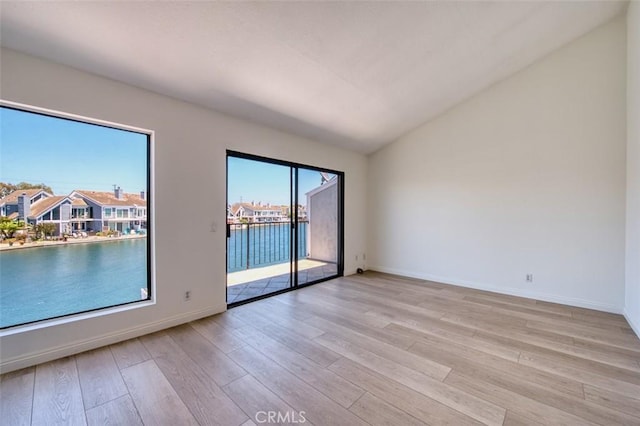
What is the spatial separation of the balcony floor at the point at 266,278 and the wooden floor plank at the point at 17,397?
1.80m

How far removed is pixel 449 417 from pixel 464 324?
1522 millimetres

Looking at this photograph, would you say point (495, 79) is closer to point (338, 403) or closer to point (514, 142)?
point (514, 142)

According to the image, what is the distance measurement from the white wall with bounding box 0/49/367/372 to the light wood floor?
0.17 metres

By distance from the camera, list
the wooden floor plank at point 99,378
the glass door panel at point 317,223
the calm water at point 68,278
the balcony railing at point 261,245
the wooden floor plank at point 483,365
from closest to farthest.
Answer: the wooden floor plank at point 99,378 → the wooden floor plank at point 483,365 → the calm water at point 68,278 → the balcony railing at point 261,245 → the glass door panel at point 317,223

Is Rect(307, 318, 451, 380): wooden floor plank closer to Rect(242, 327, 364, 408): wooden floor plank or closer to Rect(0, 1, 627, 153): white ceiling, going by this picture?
Rect(242, 327, 364, 408): wooden floor plank

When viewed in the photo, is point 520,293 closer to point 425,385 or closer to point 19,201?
point 425,385

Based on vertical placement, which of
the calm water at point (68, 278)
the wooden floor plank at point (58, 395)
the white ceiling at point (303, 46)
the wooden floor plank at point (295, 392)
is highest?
the white ceiling at point (303, 46)

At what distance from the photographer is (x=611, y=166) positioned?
3164 millimetres

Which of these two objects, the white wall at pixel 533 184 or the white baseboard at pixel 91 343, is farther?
the white wall at pixel 533 184

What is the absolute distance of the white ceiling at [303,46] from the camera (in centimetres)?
191

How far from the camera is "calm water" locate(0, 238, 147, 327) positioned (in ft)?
6.80

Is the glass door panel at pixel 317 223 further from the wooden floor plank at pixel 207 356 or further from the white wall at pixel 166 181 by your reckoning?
the wooden floor plank at pixel 207 356

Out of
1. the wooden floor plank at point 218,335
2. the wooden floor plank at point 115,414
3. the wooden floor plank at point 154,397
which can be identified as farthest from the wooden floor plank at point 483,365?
the wooden floor plank at point 115,414

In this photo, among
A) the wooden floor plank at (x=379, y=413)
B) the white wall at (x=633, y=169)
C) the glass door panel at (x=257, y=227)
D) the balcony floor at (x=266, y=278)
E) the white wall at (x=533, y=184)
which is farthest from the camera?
the balcony floor at (x=266, y=278)
